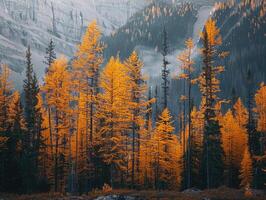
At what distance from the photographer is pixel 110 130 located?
A: 35.4 metres

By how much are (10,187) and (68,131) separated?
872 cm

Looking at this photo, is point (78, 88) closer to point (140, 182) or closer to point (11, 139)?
point (11, 139)

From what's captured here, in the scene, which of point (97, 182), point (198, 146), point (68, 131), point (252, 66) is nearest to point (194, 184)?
point (198, 146)

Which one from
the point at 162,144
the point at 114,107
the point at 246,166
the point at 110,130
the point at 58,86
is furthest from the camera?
the point at 246,166

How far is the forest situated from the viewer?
36.8 metres

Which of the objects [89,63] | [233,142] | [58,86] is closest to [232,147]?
[233,142]

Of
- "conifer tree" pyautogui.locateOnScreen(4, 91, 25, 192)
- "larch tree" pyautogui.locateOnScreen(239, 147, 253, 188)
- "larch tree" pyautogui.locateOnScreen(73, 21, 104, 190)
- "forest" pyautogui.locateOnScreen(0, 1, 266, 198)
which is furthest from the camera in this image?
"larch tree" pyautogui.locateOnScreen(239, 147, 253, 188)

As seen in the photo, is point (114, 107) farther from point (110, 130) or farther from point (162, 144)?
point (162, 144)

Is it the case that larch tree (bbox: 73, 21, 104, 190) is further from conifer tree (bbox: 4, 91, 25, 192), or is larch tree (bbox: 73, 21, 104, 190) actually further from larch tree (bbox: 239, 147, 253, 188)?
larch tree (bbox: 239, 147, 253, 188)

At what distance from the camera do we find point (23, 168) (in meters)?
41.3

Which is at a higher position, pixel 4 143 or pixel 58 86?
pixel 58 86

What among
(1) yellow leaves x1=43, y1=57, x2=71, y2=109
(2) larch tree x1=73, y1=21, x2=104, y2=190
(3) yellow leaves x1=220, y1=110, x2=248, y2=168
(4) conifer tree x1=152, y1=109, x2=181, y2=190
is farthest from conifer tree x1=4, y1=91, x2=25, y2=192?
(3) yellow leaves x1=220, y1=110, x2=248, y2=168

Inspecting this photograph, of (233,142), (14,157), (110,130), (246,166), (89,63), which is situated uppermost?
(89,63)

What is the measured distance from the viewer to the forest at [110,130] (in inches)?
1451
